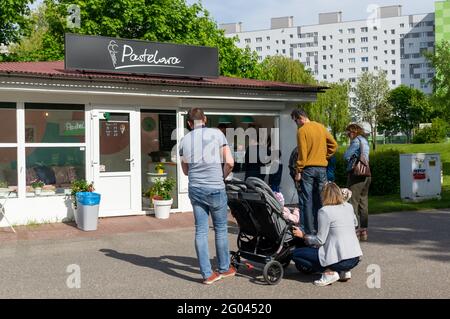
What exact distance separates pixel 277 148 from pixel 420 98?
66.5 metres

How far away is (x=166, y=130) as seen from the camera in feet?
40.6

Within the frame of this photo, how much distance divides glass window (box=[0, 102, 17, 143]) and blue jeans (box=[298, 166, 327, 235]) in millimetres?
6111

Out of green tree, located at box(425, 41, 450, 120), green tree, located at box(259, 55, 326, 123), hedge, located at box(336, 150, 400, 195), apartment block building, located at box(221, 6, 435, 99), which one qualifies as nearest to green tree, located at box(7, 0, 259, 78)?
green tree, located at box(425, 41, 450, 120)

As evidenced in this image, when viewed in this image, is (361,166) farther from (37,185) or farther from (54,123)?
(37,185)

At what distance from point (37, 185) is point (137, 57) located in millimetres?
3538

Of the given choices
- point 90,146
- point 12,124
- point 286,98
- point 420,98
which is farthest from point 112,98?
point 420,98

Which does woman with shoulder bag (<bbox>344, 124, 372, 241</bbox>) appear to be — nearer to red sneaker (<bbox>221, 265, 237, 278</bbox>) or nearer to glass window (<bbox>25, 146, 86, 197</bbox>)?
red sneaker (<bbox>221, 265, 237, 278</bbox>)

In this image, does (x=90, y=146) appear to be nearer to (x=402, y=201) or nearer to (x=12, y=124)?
(x=12, y=124)

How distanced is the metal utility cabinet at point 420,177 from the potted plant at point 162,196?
19.8 ft

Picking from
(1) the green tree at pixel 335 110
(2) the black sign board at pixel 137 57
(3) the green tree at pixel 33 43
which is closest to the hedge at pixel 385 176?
(2) the black sign board at pixel 137 57

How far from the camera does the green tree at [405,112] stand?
73.1 meters

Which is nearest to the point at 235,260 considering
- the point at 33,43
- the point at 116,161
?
the point at 116,161

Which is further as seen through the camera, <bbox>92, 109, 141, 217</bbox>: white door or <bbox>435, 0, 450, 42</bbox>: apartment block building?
<bbox>435, 0, 450, 42</bbox>: apartment block building

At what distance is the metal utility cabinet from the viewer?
13508 mm
